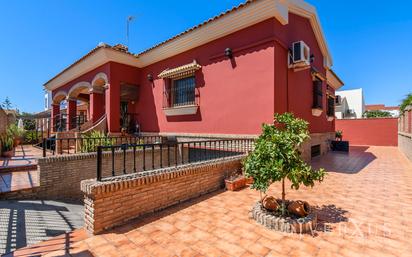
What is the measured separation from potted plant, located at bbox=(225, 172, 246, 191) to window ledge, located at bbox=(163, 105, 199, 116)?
140 inches

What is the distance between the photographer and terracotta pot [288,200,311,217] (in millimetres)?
3098

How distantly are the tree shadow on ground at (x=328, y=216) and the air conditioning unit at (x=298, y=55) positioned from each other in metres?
4.67

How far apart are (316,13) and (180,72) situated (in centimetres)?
647

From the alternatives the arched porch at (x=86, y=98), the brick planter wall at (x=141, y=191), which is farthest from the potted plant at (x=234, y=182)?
the arched porch at (x=86, y=98)

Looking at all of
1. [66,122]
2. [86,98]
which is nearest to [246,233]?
[66,122]

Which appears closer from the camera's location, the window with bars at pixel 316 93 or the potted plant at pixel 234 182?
the potted plant at pixel 234 182

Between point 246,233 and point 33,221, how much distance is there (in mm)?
3753

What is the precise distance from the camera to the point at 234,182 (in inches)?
188

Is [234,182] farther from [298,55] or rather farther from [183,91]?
→ [183,91]

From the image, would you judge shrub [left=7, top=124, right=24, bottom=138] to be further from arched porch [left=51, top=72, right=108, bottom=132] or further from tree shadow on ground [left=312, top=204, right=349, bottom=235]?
tree shadow on ground [left=312, top=204, right=349, bottom=235]

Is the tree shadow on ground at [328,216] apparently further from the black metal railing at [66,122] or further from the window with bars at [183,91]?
the black metal railing at [66,122]

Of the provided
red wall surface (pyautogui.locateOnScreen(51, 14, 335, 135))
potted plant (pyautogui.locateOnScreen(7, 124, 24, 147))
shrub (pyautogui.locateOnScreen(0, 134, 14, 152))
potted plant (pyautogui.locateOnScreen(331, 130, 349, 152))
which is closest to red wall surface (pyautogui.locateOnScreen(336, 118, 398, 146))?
potted plant (pyautogui.locateOnScreen(331, 130, 349, 152))

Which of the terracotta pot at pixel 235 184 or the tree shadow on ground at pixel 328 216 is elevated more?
the terracotta pot at pixel 235 184

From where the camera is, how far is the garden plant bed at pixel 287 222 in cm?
280
